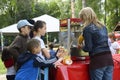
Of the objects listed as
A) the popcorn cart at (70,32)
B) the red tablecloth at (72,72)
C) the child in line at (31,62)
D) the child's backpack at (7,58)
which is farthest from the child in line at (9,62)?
the popcorn cart at (70,32)

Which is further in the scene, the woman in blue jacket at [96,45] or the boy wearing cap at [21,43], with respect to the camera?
the boy wearing cap at [21,43]

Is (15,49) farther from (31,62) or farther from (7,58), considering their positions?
(31,62)

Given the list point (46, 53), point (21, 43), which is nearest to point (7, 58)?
point (21, 43)

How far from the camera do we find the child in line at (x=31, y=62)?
498 cm

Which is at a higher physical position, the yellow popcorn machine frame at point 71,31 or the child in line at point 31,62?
the yellow popcorn machine frame at point 71,31

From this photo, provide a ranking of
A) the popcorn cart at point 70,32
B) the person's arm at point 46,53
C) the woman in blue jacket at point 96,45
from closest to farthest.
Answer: the woman in blue jacket at point 96,45
the person's arm at point 46,53
the popcorn cart at point 70,32

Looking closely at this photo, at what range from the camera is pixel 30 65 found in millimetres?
5016

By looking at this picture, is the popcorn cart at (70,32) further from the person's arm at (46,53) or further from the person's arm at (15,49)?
the person's arm at (15,49)

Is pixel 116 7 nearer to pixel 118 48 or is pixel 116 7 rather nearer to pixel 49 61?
pixel 118 48

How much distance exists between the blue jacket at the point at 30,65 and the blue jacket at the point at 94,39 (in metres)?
0.62

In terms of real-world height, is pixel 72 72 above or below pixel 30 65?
below

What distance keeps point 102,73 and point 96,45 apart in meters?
0.42

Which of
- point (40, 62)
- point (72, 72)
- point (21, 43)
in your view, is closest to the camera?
point (40, 62)

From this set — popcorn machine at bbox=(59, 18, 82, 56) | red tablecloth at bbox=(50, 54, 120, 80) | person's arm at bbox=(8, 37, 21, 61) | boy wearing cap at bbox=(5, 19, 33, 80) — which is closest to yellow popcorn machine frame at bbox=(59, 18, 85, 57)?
popcorn machine at bbox=(59, 18, 82, 56)
